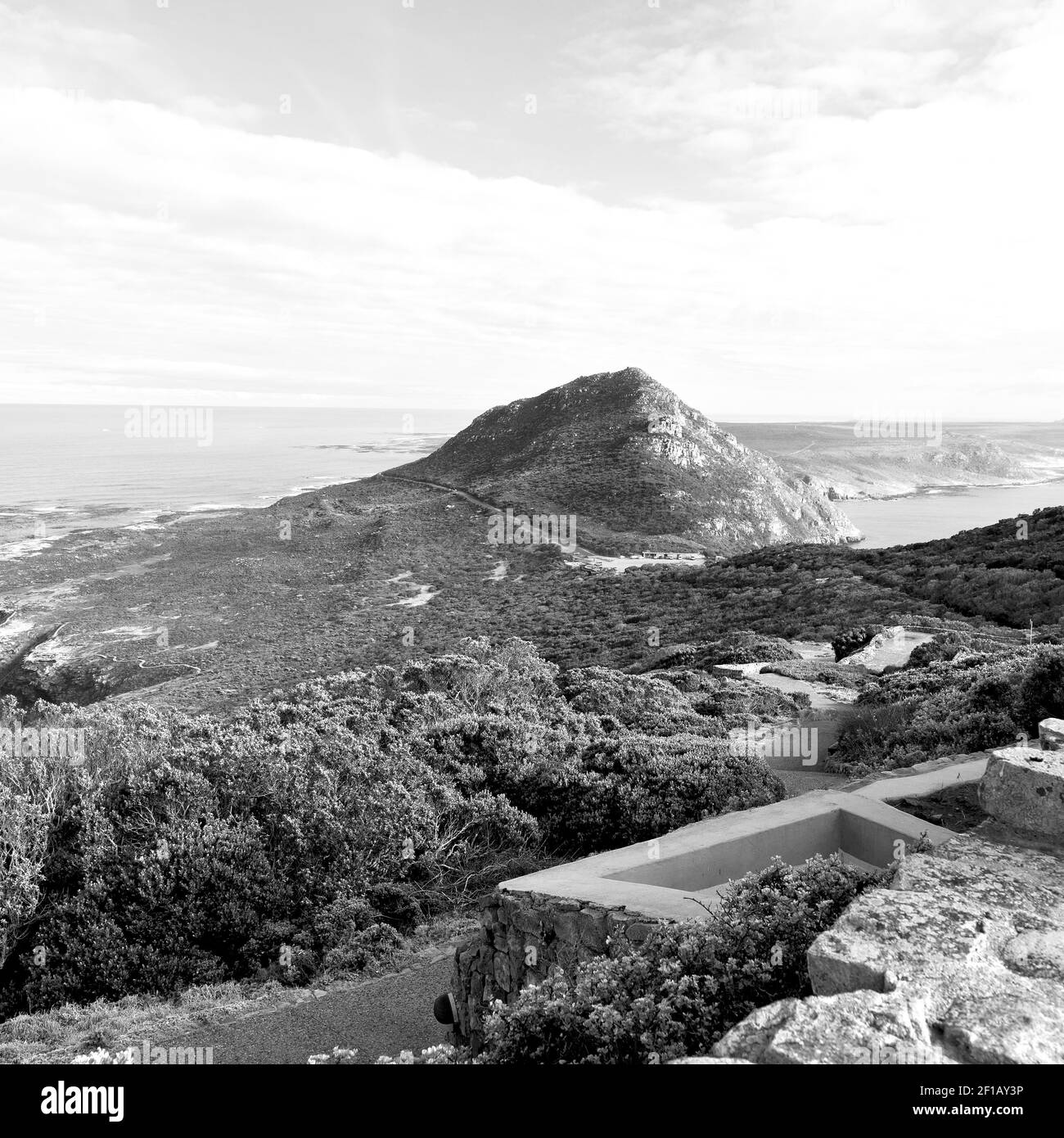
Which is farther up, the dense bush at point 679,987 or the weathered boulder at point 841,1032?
the weathered boulder at point 841,1032

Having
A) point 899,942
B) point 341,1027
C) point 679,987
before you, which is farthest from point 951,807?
point 341,1027

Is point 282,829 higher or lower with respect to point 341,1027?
higher

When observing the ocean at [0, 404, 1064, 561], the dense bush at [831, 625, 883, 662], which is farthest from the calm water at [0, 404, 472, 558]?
the dense bush at [831, 625, 883, 662]

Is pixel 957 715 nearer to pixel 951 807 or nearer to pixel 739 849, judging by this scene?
pixel 951 807

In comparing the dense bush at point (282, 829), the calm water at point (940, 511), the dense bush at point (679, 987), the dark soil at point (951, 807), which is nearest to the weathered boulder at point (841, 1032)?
the dense bush at point (679, 987)

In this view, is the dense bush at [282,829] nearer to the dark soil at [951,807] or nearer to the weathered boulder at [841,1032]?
the dark soil at [951,807]

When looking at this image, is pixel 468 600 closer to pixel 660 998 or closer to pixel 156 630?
pixel 156 630
